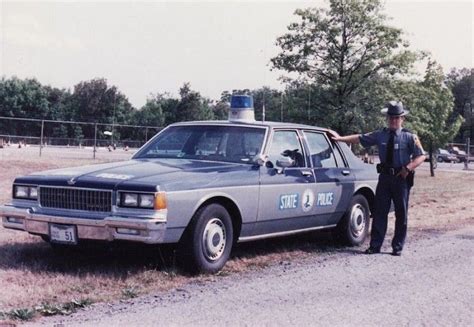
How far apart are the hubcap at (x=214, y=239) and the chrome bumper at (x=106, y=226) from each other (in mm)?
557

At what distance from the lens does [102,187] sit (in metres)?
6.04

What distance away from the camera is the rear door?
7982 mm

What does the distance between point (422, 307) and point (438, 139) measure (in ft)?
87.2

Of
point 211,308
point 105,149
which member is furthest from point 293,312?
point 105,149

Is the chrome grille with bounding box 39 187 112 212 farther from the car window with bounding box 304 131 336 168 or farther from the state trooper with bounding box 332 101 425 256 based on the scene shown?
the state trooper with bounding box 332 101 425 256

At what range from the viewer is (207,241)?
632 centimetres

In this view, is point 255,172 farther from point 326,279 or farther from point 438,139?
point 438,139

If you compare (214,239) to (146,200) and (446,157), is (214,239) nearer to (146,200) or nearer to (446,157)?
(146,200)

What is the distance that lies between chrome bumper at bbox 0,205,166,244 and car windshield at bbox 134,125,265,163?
1614 mm

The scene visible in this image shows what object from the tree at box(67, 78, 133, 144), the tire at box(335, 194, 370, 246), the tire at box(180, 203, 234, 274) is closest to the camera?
the tire at box(180, 203, 234, 274)

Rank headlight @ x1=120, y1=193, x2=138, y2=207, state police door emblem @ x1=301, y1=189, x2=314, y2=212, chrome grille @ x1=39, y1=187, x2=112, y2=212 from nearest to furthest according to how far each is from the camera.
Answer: headlight @ x1=120, y1=193, x2=138, y2=207 → chrome grille @ x1=39, y1=187, x2=112, y2=212 → state police door emblem @ x1=301, y1=189, x2=314, y2=212

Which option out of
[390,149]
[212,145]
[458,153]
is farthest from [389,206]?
[458,153]

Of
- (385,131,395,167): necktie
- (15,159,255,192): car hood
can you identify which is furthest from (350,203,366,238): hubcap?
(15,159,255,192): car hood

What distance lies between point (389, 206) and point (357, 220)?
56cm
